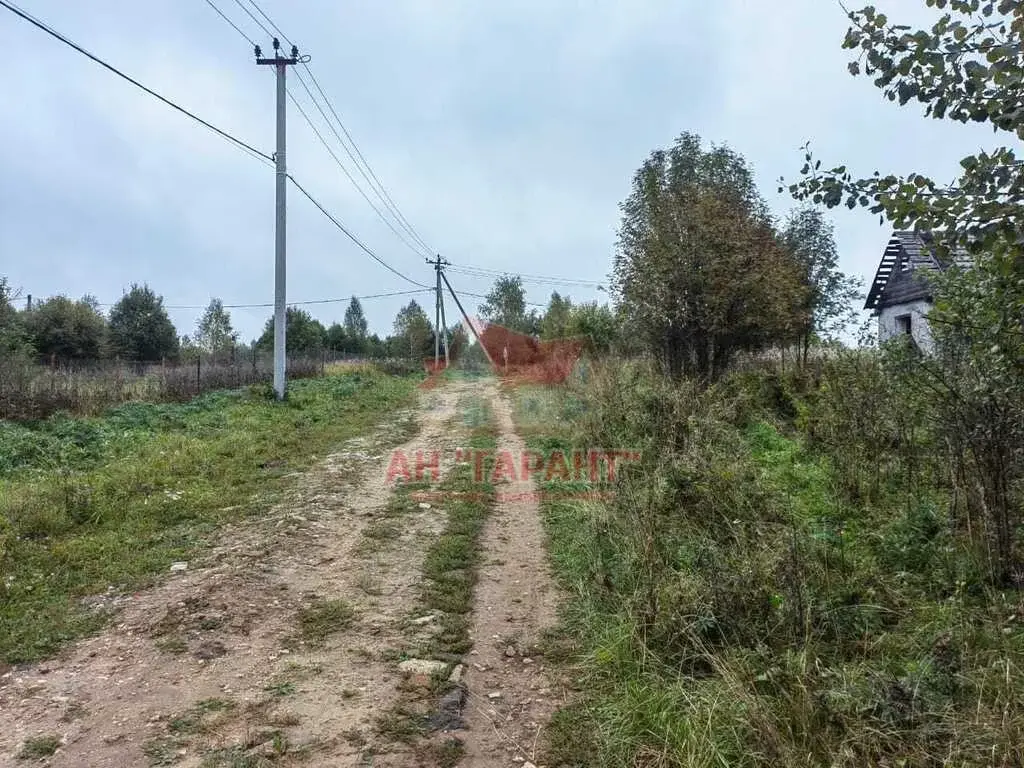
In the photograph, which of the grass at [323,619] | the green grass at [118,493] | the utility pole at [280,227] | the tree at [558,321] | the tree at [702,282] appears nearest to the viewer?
the grass at [323,619]

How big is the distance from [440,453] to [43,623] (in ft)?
18.5

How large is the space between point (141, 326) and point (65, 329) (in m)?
5.20

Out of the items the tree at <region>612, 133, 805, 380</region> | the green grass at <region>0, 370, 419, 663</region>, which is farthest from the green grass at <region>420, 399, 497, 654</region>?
the tree at <region>612, 133, 805, 380</region>

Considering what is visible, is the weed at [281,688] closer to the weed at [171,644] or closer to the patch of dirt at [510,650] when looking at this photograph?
the weed at [171,644]

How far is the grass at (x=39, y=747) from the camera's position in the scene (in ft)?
8.10

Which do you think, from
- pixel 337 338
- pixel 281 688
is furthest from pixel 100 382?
pixel 337 338

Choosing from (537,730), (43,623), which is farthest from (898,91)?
(43,623)

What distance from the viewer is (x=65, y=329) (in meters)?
22.9

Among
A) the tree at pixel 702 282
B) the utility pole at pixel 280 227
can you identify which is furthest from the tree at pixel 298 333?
the tree at pixel 702 282

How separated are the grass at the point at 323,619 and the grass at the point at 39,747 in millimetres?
1157

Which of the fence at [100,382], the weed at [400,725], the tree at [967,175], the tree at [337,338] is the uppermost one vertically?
the tree at [337,338]

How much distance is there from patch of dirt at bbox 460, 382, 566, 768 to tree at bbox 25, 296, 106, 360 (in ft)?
75.6

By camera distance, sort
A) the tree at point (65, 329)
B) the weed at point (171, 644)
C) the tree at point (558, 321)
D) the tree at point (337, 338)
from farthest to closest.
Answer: the tree at point (337, 338), the tree at point (558, 321), the tree at point (65, 329), the weed at point (171, 644)

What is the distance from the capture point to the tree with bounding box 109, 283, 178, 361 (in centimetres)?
2759
